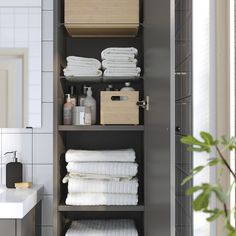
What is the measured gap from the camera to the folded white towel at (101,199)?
2242 millimetres

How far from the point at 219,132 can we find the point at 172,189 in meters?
0.24

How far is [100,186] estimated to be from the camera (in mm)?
2262

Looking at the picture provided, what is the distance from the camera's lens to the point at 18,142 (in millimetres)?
2596

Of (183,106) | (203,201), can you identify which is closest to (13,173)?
(183,106)

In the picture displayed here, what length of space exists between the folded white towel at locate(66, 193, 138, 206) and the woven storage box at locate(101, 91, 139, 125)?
1.24 feet

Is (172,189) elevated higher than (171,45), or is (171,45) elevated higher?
(171,45)

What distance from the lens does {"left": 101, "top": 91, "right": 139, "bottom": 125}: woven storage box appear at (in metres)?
2.30

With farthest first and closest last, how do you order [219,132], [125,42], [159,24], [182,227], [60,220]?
[125,42] < [60,220] < [159,24] < [182,227] < [219,132]

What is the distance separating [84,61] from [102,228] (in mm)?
893

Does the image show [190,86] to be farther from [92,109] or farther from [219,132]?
[92,109]

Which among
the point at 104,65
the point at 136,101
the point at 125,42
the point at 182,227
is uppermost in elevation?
the point at 125,42

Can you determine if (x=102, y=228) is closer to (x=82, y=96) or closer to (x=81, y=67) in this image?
(x=82, y=96)

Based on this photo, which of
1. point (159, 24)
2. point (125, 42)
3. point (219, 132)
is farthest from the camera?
point (125, 42)

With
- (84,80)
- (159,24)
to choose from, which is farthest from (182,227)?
(84,80)
